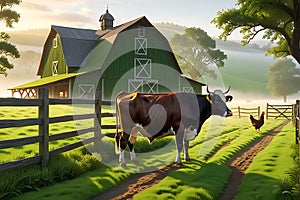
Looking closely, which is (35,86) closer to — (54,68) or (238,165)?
(54,68)

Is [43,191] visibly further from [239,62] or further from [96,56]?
[239,62]

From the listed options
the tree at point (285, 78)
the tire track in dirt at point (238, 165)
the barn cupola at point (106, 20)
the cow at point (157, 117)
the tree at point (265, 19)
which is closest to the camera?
the tire track in dirt at point (238, 165)

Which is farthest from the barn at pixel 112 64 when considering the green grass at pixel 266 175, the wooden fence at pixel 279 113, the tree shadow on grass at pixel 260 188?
the tree shadow on grass at pixel 260 188

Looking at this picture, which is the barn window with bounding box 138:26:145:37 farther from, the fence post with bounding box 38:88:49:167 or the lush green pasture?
the fence post with bounding box 38:88:49:167

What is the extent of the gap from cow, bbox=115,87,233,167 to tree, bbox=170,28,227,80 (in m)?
48.3

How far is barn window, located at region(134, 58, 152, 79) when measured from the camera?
106 feet

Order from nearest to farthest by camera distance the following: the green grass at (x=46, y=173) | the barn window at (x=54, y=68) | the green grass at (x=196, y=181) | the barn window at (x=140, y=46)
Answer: the green grass at (x=46, y=173) → the green grass at (x=196, y=181) → the barn window at (x=140, y=46) → the barn window at (x=54, y=68)

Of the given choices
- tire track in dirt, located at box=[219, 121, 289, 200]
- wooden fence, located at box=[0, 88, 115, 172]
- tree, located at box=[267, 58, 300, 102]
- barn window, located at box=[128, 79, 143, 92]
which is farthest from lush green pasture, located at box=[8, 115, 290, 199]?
tree, located at box=[267, 58, 300, 102]

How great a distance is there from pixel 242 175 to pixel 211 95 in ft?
8.45

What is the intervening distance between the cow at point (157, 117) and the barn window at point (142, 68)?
2335 cm

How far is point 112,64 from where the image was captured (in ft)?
102

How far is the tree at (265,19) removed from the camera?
17125 mm

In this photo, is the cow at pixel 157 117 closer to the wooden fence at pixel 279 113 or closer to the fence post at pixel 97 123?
the fence post at pixel 97 123

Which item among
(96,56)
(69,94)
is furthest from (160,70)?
(69,94)
